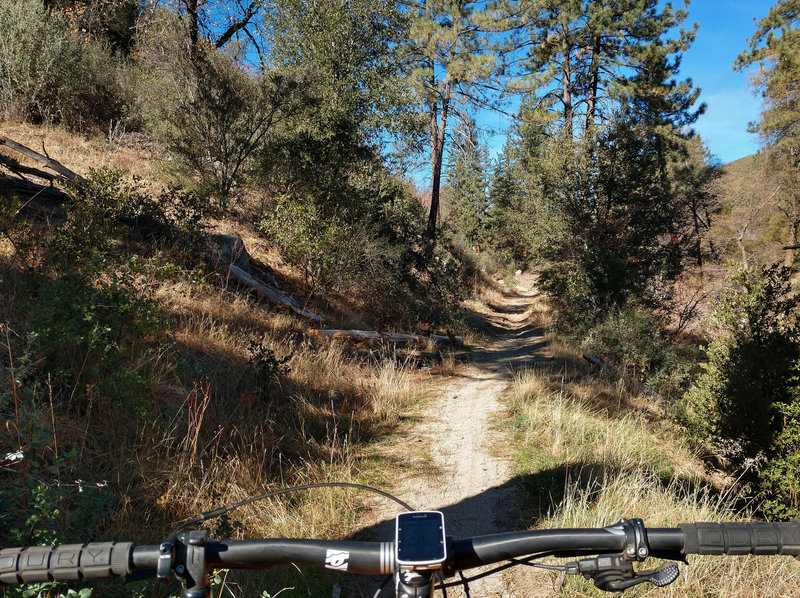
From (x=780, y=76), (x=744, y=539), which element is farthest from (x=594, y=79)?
(x=744, y=539)

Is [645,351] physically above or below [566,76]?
below

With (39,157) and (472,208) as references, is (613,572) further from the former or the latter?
(472,208)

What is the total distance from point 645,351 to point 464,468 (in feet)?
24.1

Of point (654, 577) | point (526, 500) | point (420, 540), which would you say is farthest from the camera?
point (526, 500)

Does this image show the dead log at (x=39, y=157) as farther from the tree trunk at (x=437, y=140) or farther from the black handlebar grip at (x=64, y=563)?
the tree trunk at (x=437, y=140)

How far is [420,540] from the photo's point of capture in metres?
1.03

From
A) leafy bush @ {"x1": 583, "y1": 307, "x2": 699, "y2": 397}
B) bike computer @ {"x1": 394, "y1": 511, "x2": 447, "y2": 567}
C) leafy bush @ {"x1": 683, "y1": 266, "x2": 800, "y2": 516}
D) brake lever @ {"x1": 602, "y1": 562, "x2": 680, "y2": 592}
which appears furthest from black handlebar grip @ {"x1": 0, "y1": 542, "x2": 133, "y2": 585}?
leafy bush @ {"x1": 583, "y1": 307, "x2": 699, "y2": 397}

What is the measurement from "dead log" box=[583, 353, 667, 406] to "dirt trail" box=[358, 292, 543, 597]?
250 cm

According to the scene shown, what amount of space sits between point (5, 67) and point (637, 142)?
17202 millimetres

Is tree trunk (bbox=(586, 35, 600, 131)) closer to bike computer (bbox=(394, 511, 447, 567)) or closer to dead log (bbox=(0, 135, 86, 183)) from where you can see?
dead log (bbox=(0, 135, 86, 183))

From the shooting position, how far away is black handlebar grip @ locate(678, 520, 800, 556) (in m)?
1.17

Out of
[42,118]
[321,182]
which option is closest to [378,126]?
[321,182]

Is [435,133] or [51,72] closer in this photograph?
[51,72]

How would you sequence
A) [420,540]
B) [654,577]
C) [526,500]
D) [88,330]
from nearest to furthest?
[420,540], [654,577], [88,330], [526,500]
